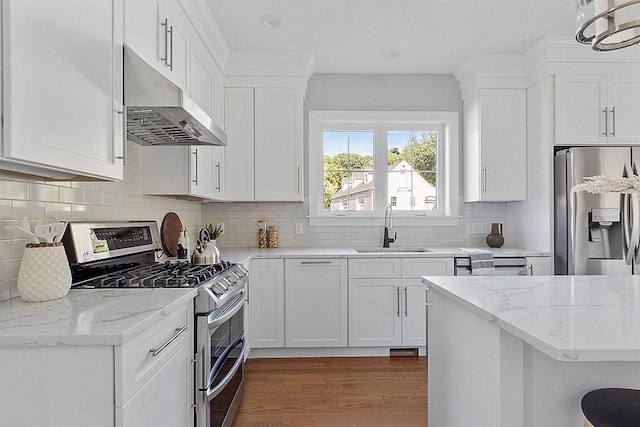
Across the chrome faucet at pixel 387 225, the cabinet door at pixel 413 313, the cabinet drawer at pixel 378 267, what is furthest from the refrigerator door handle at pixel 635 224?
the chrome faucet at pixel 387 225

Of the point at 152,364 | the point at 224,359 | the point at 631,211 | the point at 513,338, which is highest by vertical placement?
the point at 631,211

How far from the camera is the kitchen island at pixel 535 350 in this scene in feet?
3.28

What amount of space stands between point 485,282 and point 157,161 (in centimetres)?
205

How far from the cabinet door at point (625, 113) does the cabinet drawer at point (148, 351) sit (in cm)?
354

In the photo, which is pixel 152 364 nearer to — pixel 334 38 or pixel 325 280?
pixel 325 280

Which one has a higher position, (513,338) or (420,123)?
(420,123)

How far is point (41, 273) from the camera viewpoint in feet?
4.55

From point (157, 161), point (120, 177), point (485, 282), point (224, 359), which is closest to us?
point (120, 177)

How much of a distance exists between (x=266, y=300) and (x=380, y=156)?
1816 mm

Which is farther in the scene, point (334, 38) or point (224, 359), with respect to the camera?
point (334, 38)

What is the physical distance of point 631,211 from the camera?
9.92 ft

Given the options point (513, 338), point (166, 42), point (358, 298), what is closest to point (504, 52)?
point (358, 298)

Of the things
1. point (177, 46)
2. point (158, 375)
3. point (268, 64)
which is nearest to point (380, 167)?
point (268, 64)

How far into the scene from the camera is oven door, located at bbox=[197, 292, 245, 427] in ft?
5.65
